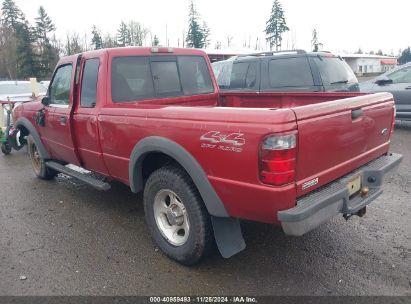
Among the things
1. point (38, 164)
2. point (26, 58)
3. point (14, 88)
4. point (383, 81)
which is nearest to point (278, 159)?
point (38, 164)

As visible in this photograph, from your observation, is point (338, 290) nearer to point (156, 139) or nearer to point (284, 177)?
point (284, 177)

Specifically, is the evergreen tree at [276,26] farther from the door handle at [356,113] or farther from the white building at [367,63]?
the door handle at [356,113]

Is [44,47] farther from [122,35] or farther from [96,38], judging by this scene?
[122,35]

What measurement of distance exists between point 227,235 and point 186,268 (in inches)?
23.6

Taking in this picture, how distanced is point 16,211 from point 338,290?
4096mm

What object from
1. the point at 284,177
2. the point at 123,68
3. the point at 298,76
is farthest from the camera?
the point at 298,76

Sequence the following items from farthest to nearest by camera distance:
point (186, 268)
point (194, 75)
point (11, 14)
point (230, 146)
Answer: point (11, 14) < point (194, 75) < point (186, 268) < point (230, 146)

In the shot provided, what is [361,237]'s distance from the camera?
3.72 meters

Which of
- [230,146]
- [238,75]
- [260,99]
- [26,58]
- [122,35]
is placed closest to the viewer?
[230,146]

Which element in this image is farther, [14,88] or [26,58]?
[26,58]

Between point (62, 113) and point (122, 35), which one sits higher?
point (122, 35)

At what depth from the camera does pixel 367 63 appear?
64500 millimetres

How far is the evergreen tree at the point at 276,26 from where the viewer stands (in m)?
60.6

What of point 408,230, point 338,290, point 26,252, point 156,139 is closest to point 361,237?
point 408,230
